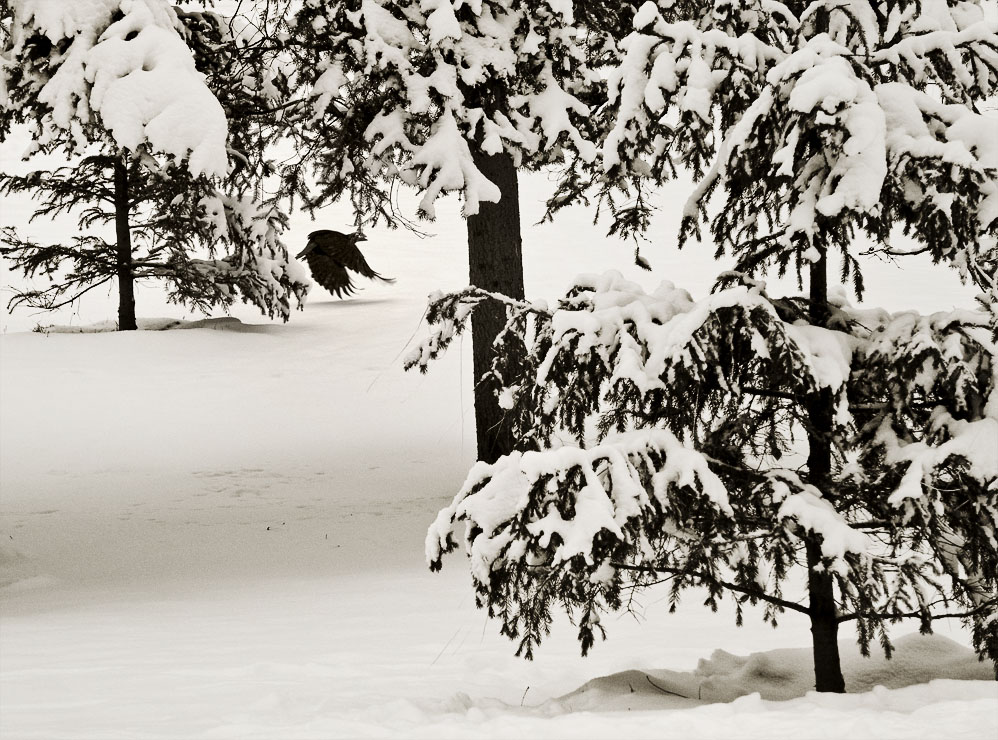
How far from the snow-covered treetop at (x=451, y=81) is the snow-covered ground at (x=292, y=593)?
310 cm

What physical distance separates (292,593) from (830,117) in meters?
5.01

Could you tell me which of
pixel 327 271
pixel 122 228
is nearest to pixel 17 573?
pixel 122 228

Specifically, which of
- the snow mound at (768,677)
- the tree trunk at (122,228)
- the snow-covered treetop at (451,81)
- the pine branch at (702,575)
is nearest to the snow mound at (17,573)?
the snow-covered treetop at (451,81)

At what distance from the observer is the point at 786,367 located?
3.84 m

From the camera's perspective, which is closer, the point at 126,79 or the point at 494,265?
the point at 126,79

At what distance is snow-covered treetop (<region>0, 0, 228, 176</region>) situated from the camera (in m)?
6.30

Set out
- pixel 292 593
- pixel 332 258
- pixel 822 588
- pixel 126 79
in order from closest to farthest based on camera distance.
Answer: pixel 822 588 < pixel 126 79 < pixel 292 593 < pixel 332 258

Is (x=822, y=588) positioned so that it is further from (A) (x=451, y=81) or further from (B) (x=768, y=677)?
(A) (x=451, y=81)

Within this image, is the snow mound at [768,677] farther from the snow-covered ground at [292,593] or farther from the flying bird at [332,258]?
the flying bird at [332,258]

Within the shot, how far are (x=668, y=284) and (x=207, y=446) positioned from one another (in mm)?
8563

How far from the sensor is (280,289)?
15.3 metres

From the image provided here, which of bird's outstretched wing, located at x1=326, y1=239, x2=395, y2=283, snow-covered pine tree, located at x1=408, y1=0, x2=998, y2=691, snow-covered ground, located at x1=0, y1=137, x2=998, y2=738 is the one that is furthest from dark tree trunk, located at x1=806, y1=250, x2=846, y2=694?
bird's outstretched wing, located at x1=326, y1=239, x2=395, y2=283

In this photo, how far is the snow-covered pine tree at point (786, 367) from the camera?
370cm

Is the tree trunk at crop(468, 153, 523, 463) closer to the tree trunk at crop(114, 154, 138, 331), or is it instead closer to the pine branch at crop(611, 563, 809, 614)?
the pine branch at crop(611, 563, 809, 614)
